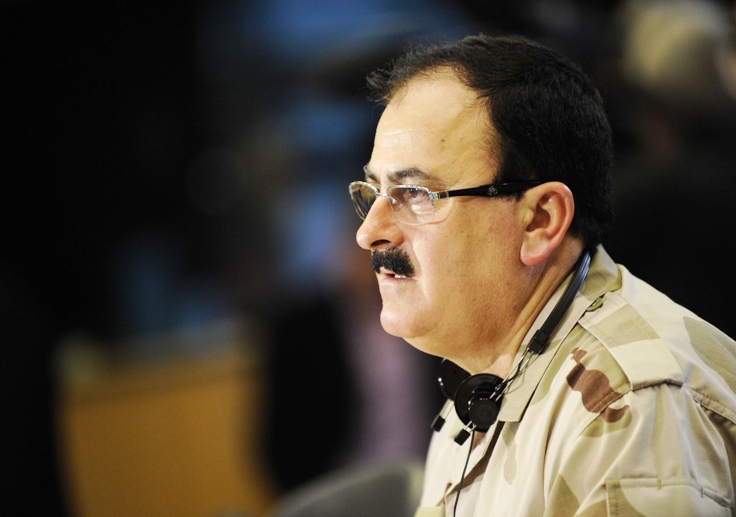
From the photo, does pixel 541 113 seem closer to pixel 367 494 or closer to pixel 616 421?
pixel 616 421

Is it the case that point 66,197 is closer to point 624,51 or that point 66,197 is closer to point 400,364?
point 400,364

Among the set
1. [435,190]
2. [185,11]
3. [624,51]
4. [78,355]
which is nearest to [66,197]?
[78,355]

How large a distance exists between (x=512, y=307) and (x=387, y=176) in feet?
1.15

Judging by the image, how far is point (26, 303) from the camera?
2.46 m

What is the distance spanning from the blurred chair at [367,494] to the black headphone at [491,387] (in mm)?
496

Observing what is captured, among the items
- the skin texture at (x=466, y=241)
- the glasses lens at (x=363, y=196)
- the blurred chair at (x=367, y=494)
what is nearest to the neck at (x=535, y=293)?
the skin texture at (x=466, y=241)

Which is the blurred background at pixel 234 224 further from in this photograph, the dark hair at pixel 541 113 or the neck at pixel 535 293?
the neck at pixel 535 293

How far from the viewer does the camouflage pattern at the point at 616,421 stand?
3.39 feet

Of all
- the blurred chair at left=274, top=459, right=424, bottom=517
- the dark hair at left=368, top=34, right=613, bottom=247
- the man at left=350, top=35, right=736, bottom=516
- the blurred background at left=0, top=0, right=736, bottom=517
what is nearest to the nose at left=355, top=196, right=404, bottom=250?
the man at left=350, top=35, right=736, bottom=516

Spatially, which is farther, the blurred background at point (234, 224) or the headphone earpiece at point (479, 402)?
the blurred background at point (234, 224)

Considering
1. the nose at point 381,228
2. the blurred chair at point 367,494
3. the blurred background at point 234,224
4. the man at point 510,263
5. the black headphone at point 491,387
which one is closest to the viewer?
the man at point 510,263

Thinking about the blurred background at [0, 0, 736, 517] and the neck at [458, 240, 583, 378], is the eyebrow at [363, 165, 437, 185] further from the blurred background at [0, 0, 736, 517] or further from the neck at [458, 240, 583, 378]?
the blurred background at [0, 0, 736, 517]

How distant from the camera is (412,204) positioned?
4.56ft

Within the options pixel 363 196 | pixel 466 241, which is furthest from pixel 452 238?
pixel 363 196
